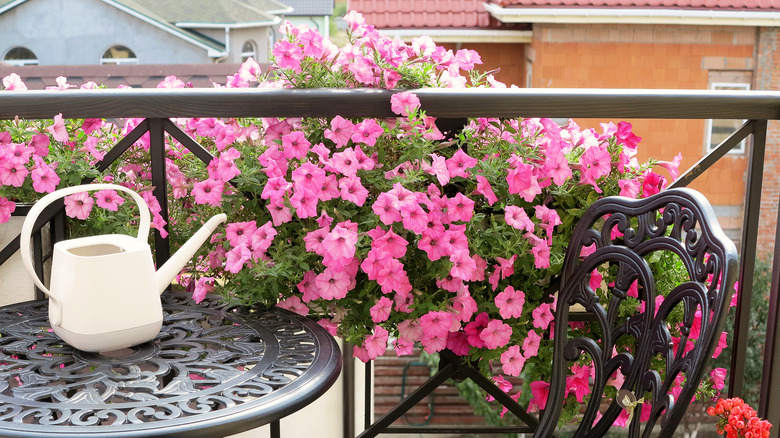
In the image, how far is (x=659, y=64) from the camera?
29.9 ft

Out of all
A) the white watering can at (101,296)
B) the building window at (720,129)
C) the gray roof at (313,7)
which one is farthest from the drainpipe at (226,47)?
the white watering can at (101,296)

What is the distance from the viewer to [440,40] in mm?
8758

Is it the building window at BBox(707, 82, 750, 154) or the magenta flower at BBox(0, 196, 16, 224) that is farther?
the building window at BBox(707, 82, 750, 154)

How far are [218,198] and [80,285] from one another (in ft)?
1.32

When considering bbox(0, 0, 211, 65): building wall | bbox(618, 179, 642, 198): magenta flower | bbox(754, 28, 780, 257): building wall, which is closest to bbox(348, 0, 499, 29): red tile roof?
bbox(754, 28, 780, 257): building wall

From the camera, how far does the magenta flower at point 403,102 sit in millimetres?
1446

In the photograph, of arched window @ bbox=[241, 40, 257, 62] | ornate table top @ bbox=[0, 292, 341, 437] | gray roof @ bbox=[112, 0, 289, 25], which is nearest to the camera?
ornate table top @ bbox=[0, 292, 341, 437]

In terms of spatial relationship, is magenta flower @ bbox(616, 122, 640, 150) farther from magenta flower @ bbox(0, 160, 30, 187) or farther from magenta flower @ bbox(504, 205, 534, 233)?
magenta flower @ bbox(0, 160, 30, 187)

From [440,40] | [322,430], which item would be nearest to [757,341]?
[440,40]

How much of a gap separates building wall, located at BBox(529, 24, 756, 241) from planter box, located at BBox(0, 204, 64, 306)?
765 centimetres

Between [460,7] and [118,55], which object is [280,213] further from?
[118,55]

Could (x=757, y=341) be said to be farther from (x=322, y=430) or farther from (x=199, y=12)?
(x=199, y=12)

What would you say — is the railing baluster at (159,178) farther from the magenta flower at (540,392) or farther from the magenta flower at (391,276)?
the magenta flower at (540,392)

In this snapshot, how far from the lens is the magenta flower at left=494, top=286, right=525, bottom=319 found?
4.99 ft
